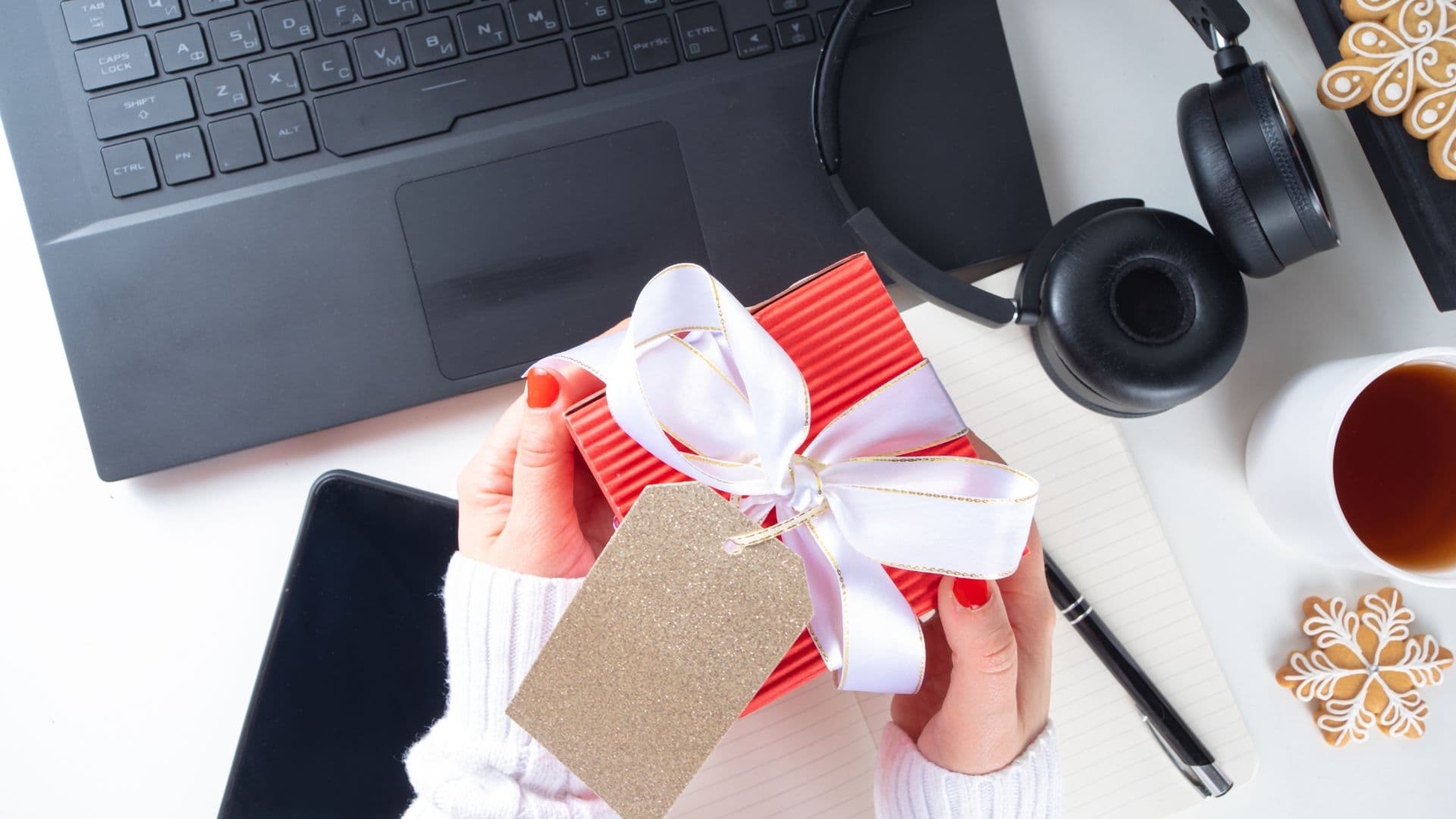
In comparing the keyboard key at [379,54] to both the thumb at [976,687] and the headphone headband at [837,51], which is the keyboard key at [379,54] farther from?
the thumb at [976,687]

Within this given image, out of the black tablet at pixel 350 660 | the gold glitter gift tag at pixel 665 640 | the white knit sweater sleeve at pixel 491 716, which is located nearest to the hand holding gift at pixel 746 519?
the gold glitter gift tag at pixel 665 640

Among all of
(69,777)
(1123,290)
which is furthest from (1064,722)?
(69,777)

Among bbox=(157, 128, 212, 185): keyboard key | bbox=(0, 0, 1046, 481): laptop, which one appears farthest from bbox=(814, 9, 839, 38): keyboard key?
bbox=(157, 128, 212, 185): keyboard key

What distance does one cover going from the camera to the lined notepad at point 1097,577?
0.59 m

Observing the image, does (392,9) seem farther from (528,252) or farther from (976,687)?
(976,687)

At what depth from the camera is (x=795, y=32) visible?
1.99ft

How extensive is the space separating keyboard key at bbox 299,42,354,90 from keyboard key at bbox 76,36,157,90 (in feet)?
0.34

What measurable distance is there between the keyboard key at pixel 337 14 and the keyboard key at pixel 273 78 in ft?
0.11

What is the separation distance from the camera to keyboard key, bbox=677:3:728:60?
603mm

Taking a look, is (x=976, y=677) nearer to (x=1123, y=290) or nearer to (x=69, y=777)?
(x=1123, y=290)

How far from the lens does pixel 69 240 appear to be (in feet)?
1.93

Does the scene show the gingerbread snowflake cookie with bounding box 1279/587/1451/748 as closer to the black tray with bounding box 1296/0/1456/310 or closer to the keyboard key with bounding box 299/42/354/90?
the black tray with bounding box 1296/0/1456/310

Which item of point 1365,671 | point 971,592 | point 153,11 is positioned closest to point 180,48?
point 153,11

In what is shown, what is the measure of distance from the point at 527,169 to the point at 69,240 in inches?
11.7
